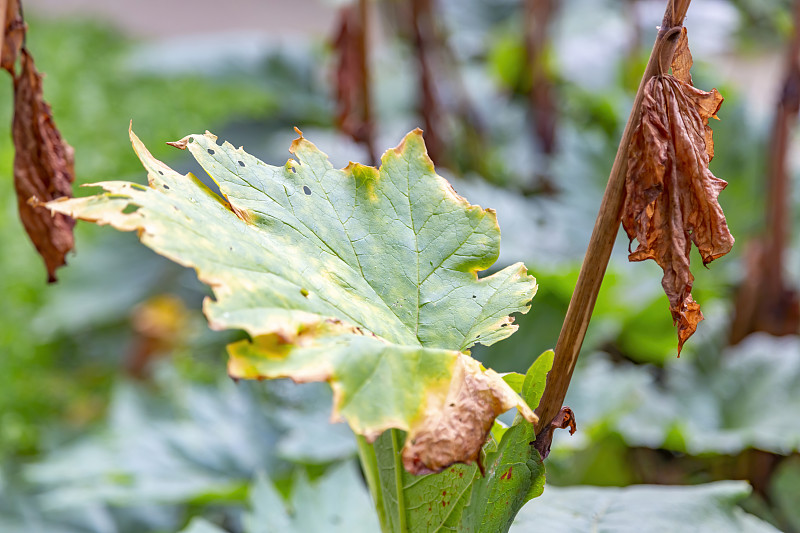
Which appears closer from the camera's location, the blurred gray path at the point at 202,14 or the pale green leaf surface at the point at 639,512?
the pale green leaf surface at the point at 639,512

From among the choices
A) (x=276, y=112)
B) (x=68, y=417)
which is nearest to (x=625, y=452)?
(x=68, y=417)

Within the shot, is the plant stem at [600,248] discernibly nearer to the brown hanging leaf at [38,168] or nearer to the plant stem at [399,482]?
the plant stem at [399,482]

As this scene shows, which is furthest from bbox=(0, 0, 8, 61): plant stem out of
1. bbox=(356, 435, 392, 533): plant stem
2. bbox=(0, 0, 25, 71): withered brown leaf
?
bbox=(356, 435, 392, 533): plant stem

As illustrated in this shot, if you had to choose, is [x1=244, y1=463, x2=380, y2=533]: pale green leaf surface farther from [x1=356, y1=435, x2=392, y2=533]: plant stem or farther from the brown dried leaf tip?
the brown dried leaf tip

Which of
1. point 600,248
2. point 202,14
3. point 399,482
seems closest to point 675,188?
point 600,248

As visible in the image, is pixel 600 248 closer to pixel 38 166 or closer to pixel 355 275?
pixel 355 275

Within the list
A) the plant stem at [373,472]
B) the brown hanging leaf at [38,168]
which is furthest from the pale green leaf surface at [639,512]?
the brown hanging leaf at [38,168]

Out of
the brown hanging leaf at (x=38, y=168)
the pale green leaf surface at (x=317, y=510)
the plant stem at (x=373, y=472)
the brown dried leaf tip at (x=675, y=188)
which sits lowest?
the pale green leaf surface at (x=317, y=510)
